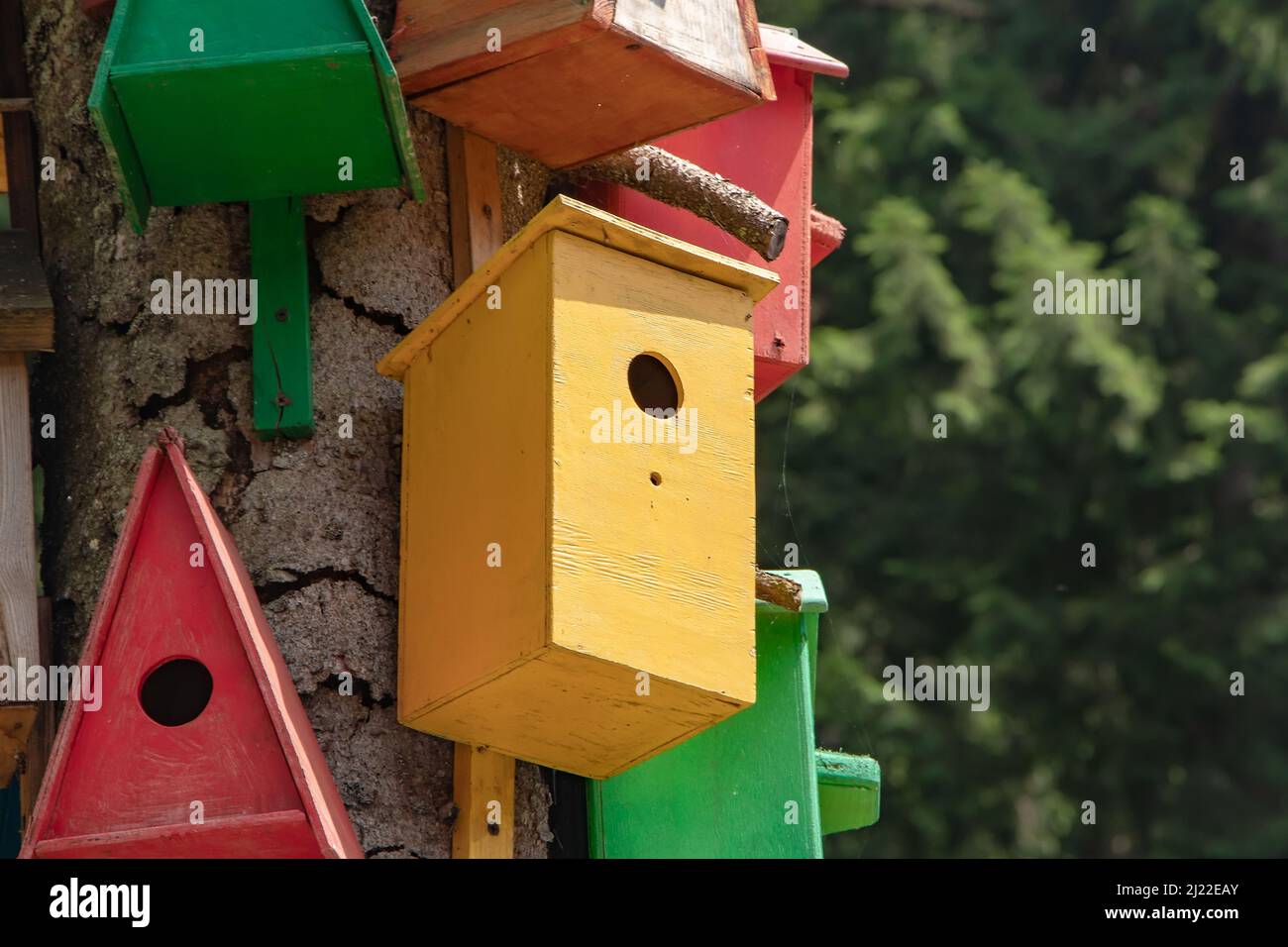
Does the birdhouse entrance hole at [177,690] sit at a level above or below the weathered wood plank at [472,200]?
below

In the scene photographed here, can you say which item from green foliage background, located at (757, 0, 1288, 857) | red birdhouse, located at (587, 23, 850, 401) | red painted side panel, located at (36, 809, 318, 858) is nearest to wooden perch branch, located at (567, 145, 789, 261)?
red birdhouse, located at (587, 23, 850, 401)

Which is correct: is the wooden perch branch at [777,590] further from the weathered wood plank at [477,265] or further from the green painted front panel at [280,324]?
the green painted front panel at [280,324]

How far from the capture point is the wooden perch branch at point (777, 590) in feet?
9.80

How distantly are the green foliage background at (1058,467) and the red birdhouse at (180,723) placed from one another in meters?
6.81

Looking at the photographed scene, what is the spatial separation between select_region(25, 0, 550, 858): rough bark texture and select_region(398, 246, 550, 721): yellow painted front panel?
5cm

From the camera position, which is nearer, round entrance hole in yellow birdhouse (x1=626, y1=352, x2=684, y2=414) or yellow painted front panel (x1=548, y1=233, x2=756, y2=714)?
yellow painted front panel (x1=548, y1=233, x2=756, y2=714)

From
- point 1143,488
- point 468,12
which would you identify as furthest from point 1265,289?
point 468,12

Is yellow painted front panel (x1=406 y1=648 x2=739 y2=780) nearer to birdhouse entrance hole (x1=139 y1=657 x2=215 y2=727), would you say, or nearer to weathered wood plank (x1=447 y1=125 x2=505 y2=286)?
birdhouse entrance hole (x1=139 y1=657 x2=215 y2=727)

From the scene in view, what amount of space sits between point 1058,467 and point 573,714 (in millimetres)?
7794

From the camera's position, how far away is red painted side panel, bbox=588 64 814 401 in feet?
10.8

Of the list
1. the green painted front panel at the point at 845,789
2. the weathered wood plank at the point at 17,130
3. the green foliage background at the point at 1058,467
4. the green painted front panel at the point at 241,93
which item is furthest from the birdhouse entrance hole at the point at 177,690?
the green foliage background at the point at 1058,467

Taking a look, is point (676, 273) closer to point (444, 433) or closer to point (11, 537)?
point (444, 433)

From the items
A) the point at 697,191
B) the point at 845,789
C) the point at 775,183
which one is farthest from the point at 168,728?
the point at 775,183
